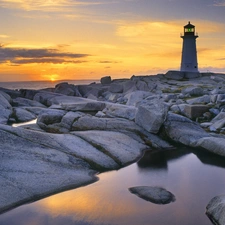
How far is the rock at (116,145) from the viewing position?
27.8 meters

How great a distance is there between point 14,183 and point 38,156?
4021 mm

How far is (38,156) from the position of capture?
945 inches

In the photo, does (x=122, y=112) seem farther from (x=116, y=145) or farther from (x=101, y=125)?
(x=116, y=145)

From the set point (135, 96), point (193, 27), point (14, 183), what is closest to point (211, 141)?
point (14, 183)

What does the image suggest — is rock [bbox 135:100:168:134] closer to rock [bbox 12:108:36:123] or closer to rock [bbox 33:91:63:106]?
rock [bbox 12:108:36:123]

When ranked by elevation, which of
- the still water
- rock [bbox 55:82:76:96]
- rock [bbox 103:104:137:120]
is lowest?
the still water

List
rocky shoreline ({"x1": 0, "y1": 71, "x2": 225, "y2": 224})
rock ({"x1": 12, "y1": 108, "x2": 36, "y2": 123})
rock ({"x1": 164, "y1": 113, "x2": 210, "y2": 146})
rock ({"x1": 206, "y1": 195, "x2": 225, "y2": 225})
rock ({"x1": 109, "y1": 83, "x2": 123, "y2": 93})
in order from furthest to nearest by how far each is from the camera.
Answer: rock ({"x1": 109, "y1": 83, "x2": 123, "y2": 93}) → rock ({"x1": 12, "y1": 108, "x2": 36, "y2": 123}) → rock ({"x1": 164, "y1": 113, "x2": 210, "y2": 146}) → rocky shoreline ({"x1": 0, "y1": 71, "x2": 225, "y2": 224}) → rock ({"x1": 206, "y1": 195, "x2": 225, "y2": 225})

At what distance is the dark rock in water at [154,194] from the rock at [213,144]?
11.0 meters

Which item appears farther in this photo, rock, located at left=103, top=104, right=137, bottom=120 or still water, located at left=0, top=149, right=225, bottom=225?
rock, located at left=103, top=104, right=137, bottom=120

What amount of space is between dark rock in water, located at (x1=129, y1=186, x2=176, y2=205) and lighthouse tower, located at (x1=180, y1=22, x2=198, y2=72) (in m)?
83.5

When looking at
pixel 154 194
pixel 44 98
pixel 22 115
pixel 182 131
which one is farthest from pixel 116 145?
pixel 44 98

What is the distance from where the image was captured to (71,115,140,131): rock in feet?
113

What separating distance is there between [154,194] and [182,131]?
15.7 meters

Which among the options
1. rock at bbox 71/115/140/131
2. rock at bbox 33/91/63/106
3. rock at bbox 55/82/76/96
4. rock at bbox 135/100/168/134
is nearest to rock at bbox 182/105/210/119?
rock at bbox 135/100/168/134
